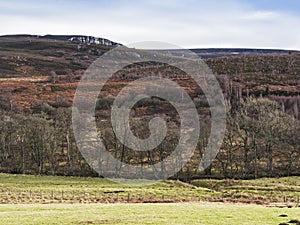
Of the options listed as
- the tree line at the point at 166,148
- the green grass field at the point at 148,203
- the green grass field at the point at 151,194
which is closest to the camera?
the green grass field at the point at 148,203

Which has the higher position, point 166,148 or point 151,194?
point 166,148

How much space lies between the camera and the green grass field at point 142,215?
2781cm

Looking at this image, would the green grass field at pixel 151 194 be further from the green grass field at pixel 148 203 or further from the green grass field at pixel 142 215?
the green grass field at pixel 142 215

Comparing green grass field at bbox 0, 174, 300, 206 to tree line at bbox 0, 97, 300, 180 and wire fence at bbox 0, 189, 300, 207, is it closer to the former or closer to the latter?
wire fence at bbox 0, 189, 300, 207

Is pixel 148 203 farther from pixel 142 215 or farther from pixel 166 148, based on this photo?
pixel 166 148

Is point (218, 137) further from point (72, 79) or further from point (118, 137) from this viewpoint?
point (72, 79)

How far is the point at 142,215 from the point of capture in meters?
30.5

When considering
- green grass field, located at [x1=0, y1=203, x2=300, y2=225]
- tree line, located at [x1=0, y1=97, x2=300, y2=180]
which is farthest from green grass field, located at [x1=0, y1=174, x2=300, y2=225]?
tree line, located at [x1=0, y1=97, x2=300, y2=180]

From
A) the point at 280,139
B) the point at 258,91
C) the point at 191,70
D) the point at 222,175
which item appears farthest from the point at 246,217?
the point at 191,70

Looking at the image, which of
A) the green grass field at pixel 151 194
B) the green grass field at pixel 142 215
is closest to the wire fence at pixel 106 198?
the green grass field at pixel 151 194

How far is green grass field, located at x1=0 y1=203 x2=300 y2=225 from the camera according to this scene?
27812 mm

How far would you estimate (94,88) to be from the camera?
155 metres

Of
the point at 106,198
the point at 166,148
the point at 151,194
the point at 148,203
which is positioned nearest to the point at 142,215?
the point at 148,203

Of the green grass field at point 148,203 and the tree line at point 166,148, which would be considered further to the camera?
the tree line at point 166,148
